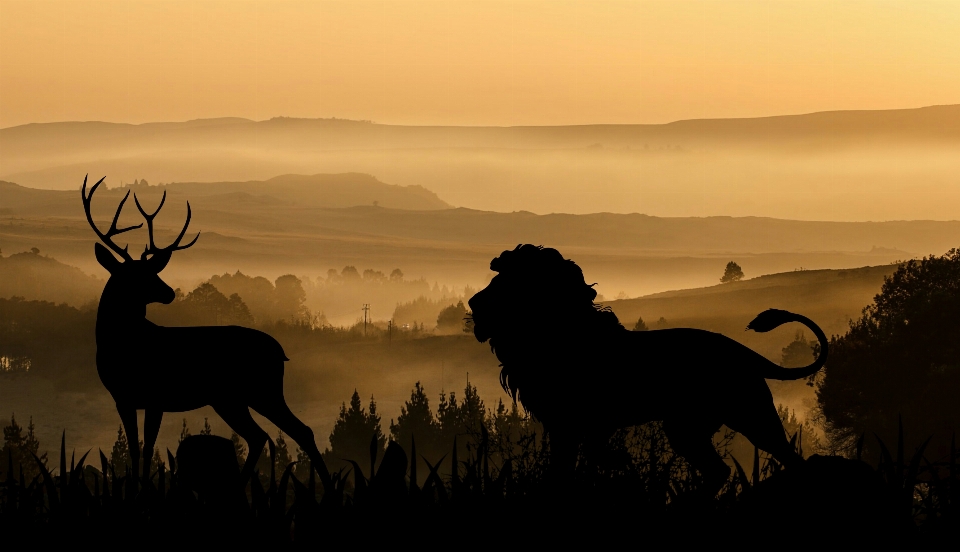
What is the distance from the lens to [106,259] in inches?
435

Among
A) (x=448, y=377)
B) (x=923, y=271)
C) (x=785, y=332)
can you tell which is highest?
(x=923, y=271)

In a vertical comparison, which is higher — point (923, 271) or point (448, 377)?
point (923, 271)

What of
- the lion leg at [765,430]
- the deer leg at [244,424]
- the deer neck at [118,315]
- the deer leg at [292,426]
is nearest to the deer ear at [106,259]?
the deer neck at [118,315]

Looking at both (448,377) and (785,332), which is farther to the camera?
(448,377)

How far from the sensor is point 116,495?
809cm

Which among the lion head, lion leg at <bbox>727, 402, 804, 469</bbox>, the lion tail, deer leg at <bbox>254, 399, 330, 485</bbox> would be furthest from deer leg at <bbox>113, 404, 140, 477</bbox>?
the lion tail

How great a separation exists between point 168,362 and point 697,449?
5.41 m

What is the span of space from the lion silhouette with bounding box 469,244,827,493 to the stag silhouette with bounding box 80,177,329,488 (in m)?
2.24

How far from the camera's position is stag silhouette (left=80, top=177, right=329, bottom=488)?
1130 centimetres

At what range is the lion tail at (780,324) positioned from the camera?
9641mm

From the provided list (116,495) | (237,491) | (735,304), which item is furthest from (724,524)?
(735,304)

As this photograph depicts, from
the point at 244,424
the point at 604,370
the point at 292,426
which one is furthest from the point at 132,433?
the point at 604,370

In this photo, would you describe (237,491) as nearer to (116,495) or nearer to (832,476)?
(116,495)

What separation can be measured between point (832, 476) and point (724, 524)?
3.53ft
